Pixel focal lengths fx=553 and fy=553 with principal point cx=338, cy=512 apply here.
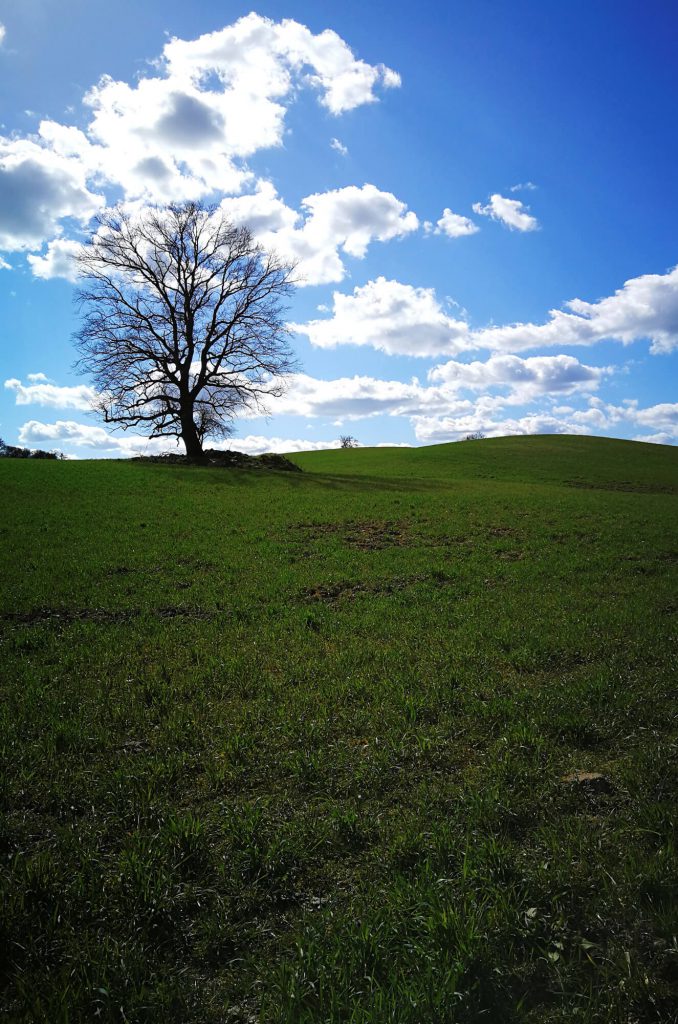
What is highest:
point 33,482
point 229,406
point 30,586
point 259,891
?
point 229,406

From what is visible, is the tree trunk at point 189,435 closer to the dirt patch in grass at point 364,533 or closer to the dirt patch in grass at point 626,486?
the dirt patch in grass at point 364,533

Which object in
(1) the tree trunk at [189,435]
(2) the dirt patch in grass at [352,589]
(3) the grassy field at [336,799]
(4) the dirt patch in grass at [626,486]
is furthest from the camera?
(4) the dirt patch in grass at [626,486]

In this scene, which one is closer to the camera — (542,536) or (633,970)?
(633,970)

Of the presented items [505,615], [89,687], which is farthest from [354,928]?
[505,615]

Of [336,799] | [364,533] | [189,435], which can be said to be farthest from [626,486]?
[336,799]

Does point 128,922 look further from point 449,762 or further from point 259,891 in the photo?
point 449,762

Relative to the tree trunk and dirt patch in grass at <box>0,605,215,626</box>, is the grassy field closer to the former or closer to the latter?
dirt patch in grass at <box>0,605,215,626</box>

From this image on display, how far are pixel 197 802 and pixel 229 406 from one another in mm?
44396

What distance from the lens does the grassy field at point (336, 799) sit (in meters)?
3.37

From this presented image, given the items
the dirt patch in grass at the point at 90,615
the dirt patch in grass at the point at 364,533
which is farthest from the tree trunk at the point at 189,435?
the dirt patch in grass at the point at 90,615

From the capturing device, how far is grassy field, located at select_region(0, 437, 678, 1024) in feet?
11.0

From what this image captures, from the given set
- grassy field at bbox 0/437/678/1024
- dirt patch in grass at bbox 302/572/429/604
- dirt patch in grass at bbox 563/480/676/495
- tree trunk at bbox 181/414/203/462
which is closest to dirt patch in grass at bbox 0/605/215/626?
grassy field at bbox 0/437/678/1024

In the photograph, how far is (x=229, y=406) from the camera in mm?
47281

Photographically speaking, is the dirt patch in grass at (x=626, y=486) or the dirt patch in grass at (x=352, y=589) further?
the dirt patch in grass at (x=626, y=486)
